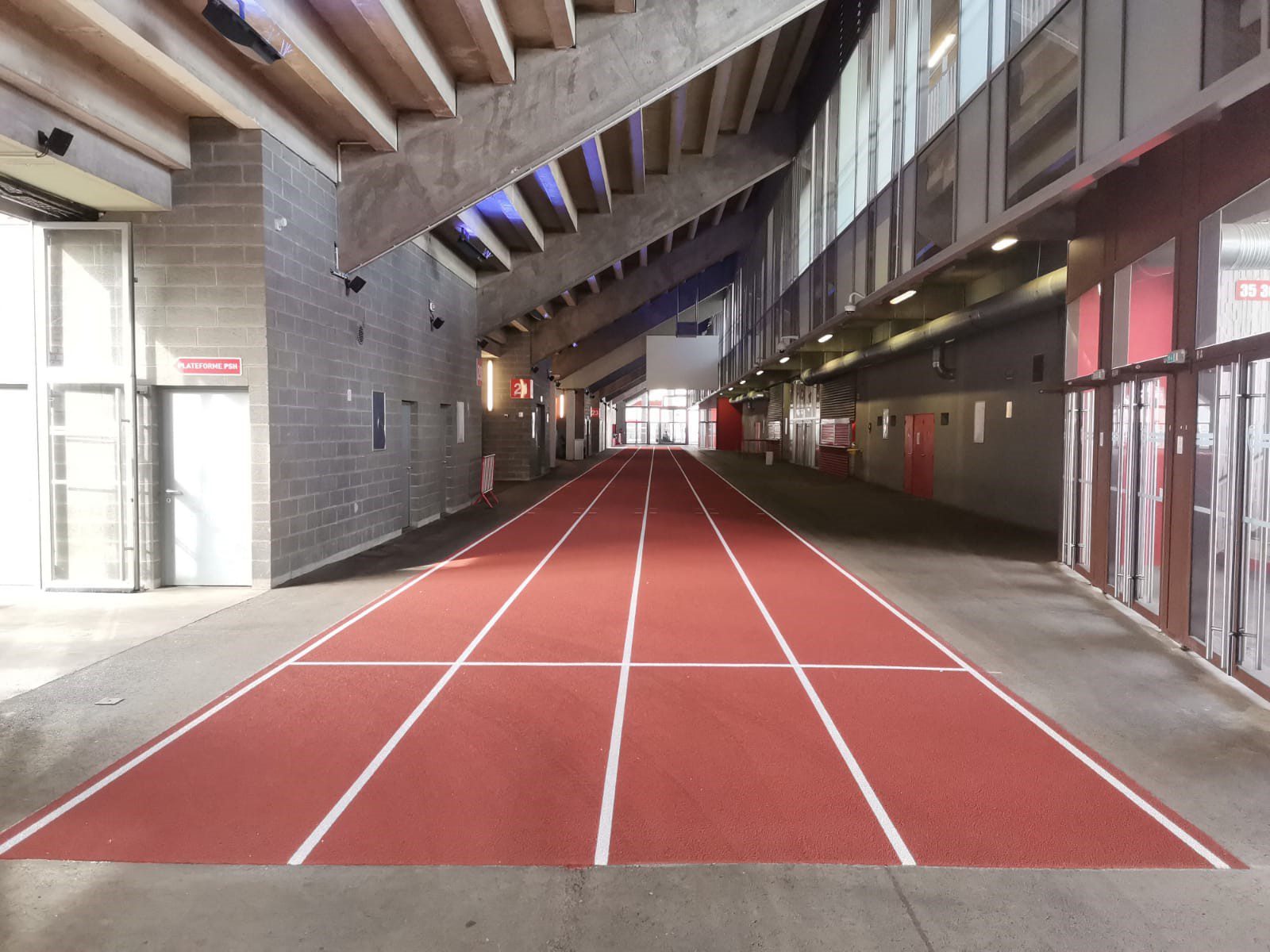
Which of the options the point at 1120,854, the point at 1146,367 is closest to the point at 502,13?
the point at 1146,367

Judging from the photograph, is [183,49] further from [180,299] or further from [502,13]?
[502,13]

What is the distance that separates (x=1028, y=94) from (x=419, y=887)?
29.7 ft

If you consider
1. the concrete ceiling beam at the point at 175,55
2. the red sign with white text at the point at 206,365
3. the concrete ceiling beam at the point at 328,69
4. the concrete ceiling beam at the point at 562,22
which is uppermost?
the concrete ceiling beam at the point at 562,22

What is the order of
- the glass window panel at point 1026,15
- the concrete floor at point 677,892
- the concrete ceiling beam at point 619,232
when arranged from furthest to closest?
1. the concrete ceiling beam at point 619,232
2. the glass window panel at point 1026,15
3. the concrete floor at point 677,892

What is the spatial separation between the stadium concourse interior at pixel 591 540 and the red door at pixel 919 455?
6.77 feet

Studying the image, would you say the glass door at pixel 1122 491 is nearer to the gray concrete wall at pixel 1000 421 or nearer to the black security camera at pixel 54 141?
the gray concrete wall at pixel 1000 421

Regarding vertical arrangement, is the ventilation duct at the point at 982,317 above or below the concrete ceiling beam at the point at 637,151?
below

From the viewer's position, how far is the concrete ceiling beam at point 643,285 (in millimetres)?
28000

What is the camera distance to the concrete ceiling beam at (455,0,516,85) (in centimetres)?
884

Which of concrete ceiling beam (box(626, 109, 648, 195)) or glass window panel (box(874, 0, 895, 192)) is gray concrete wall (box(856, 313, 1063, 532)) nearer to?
glass window panel (box(874, 0, 895, 192))

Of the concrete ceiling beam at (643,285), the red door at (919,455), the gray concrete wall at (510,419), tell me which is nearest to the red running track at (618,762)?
the red door at (919,455)

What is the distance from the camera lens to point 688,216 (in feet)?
64.5

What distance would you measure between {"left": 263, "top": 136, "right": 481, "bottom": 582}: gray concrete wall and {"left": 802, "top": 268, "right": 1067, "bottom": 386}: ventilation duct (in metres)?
10.3

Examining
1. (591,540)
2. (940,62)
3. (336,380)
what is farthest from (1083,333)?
(336,380)
